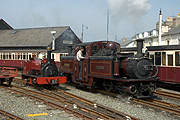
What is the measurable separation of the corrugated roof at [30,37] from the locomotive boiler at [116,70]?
21.3 meters

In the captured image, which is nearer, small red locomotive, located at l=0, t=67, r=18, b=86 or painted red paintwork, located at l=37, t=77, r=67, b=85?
painted red paintwork, located at l=37, t=77, r=67, b=85

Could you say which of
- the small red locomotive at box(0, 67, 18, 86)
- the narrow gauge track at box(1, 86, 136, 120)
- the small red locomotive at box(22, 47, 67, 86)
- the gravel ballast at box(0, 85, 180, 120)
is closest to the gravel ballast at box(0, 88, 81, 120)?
the gravel ballast at box(0, 85, 180, 120)

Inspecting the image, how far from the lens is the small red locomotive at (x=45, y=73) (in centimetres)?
1262

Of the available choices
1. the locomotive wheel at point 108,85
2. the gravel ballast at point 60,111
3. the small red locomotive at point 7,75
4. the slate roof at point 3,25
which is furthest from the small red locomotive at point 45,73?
the slate roof at point 3,25

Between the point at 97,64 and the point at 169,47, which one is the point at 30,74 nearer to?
the point at 97,64

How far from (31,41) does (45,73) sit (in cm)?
2311

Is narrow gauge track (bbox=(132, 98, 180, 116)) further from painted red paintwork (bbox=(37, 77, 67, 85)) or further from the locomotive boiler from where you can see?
painted red paintwork (bbox=(37, 77, 67, 85))

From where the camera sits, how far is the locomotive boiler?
10508 millimetres

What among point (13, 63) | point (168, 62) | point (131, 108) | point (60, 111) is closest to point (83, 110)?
point (60, 111)

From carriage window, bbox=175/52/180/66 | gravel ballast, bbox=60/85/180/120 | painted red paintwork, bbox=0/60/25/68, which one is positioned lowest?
gravel ballast, bbox=60/85/180/120

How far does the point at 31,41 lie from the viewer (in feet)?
114

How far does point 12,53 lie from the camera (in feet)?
107

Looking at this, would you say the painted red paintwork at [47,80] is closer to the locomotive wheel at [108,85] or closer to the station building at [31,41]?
the locomotive wheel at [108,85]

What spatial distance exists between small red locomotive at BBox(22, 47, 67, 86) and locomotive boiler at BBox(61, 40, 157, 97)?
→ 146 centimetres
